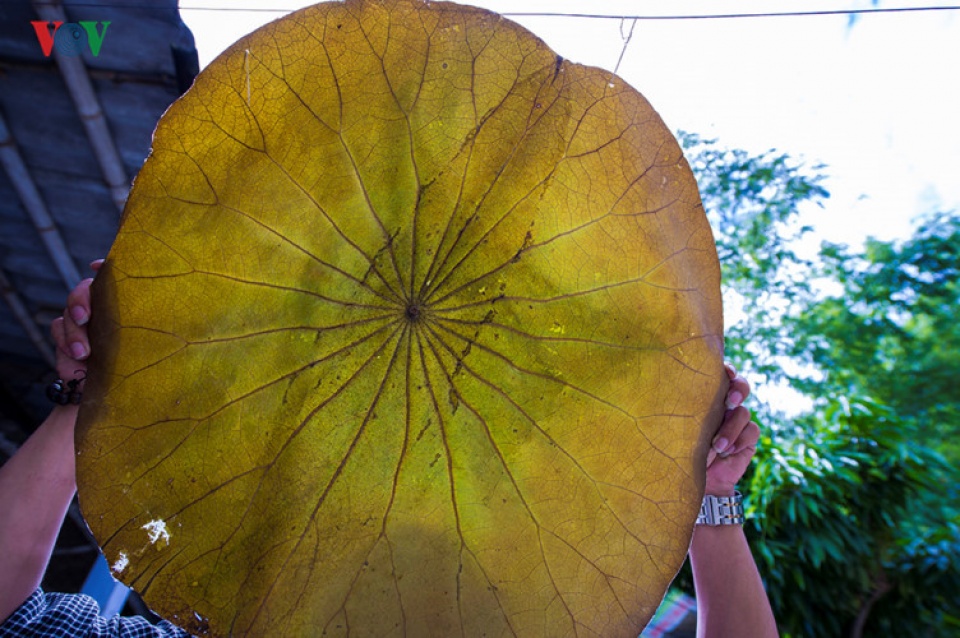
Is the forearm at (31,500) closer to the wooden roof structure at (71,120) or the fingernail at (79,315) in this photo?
the fingernail at (79,315)

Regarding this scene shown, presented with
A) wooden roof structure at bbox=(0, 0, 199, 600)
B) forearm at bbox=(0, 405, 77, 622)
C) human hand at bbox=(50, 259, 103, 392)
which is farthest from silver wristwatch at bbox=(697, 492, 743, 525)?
wooden roof structure at bbox=(0, 0, 199, 600)

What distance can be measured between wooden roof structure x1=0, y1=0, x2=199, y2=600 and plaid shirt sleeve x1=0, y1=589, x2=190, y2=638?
145 centimetres

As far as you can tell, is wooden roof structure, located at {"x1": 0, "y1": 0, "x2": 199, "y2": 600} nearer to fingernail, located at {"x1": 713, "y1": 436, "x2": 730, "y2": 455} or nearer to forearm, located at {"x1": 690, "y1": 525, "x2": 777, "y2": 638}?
fingernail, located at {"x1": 713, "y1": 436, "x2": 730, "y2": 455}

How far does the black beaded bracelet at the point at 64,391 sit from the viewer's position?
1084 millimetres

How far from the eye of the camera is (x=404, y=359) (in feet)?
2.94

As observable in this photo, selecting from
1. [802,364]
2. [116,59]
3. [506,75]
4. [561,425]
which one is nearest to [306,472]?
[561,425]

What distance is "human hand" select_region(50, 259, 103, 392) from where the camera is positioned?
966 mm

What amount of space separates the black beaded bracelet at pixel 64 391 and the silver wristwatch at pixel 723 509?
1.27 m

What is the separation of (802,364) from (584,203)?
20.9 feet

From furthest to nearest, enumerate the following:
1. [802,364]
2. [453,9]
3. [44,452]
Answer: [802,364], [44,452], [453,9]

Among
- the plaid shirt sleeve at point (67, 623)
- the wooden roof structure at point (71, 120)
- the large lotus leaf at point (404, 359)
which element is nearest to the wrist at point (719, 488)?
the large lotus leaf at point (404, 359)

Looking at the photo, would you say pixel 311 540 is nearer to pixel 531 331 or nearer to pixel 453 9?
pixel 531 331

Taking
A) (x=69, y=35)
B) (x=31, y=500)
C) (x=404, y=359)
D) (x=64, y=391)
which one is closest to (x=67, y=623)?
(x=31, y=500)

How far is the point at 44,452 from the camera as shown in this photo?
3.88 ft
